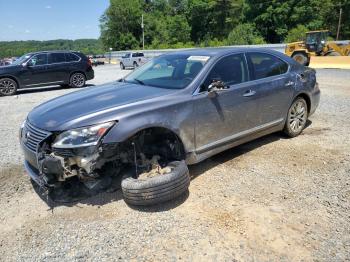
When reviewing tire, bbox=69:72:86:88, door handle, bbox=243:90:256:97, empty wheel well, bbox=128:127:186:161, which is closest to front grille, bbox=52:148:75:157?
empty wheel well, bbox=128:127:186:161

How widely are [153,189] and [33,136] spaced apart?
1454 millimetres

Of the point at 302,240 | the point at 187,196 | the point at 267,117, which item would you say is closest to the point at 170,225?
the point at 187,196

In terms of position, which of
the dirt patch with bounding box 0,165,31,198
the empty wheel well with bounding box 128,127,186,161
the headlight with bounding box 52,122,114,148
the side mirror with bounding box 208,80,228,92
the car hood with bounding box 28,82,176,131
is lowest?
Answer: the dirt patch with bounding box 0,165,31,198

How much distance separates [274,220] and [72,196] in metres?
2.23

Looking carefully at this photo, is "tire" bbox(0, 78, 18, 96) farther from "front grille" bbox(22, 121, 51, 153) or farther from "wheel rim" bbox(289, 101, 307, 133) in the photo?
"wheel rim" bbox(289, 101, 307, 133)

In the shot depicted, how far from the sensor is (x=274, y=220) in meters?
3.41

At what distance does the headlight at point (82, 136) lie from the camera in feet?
11.3

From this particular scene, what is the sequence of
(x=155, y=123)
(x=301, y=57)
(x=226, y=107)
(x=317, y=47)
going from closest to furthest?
(x=155, y=123) < (x=226, y=107) < (x=301, y=57) < (x=317, y=47)

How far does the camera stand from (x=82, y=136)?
11.4 ft

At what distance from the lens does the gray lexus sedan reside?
3.52 m

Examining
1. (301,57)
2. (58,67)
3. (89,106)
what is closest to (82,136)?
(89,106)

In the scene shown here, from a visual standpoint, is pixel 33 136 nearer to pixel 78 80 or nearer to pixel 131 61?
pixel 78 80

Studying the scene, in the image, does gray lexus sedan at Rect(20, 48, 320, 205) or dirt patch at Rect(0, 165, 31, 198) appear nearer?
gray lexus sedan at Rect(20, 48, 320, 205)

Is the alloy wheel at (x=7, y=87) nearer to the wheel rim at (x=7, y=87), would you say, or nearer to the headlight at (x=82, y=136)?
the wheel rim at (x=7, y=87)
